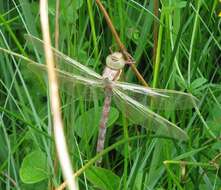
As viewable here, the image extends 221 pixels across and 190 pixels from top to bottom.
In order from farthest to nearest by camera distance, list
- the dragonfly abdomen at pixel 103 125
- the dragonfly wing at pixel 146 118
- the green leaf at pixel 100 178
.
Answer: the dragonfly abdomen at pixel 103 125 < the green leaf at pixel 100 178 < the dragonfly wing at pixel 146 118

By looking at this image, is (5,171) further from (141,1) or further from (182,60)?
(141,1)

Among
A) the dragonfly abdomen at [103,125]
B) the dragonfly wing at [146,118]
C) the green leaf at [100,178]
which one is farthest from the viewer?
the dragonfly abdomen at [103,125]

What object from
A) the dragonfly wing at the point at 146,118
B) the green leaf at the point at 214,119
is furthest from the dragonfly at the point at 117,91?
the green leaf at the point at 214,119

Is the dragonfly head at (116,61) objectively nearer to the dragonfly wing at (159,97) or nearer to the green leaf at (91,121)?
the dragonfly wing at (159,97)

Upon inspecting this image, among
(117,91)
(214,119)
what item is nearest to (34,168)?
(117,91)

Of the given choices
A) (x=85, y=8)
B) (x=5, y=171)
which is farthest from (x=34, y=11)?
(x=5, y=171)

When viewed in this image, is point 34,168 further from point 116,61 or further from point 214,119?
point 214,119

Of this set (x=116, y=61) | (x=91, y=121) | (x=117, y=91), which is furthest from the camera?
(x=91, y=121)
